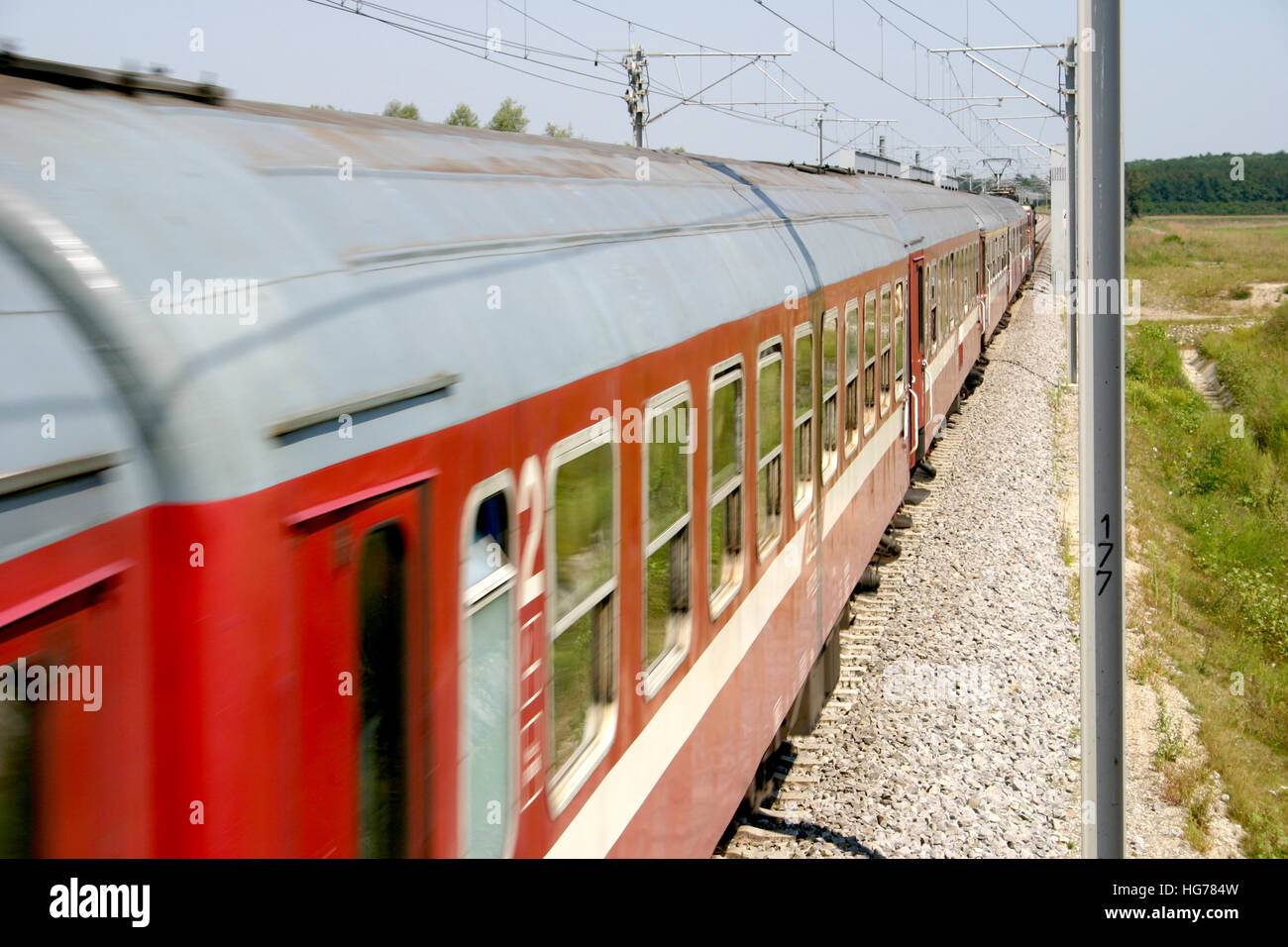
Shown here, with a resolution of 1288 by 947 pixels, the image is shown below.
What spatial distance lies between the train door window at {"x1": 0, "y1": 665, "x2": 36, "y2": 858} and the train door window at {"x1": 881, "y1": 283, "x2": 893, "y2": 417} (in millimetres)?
8865

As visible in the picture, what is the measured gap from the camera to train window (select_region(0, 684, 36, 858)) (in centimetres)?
180

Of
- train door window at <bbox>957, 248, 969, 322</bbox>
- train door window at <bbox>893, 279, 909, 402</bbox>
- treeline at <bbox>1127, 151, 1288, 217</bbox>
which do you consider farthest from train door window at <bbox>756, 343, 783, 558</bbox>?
treeline at <bbox>1127, 151, 1288, 217</bbox>

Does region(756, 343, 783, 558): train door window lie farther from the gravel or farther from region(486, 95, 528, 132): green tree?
region(486, 95, 528, 132): green tree

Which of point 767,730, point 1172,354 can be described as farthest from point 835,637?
point 1172,354

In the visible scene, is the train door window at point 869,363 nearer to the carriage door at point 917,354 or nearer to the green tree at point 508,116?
the carriage door at point 917,354

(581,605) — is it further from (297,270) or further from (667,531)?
(297,270)

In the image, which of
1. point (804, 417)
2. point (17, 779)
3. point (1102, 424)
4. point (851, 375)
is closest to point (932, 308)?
point (851, 375)

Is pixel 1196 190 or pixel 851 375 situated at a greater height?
pixel 1196 190

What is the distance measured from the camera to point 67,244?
194cm

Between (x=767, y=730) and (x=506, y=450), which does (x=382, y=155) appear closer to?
(x=506, y=450)

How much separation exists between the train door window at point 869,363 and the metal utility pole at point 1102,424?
422cm

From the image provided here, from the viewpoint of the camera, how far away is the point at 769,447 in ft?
19.8

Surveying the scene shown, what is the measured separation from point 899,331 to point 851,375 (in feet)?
9.46
